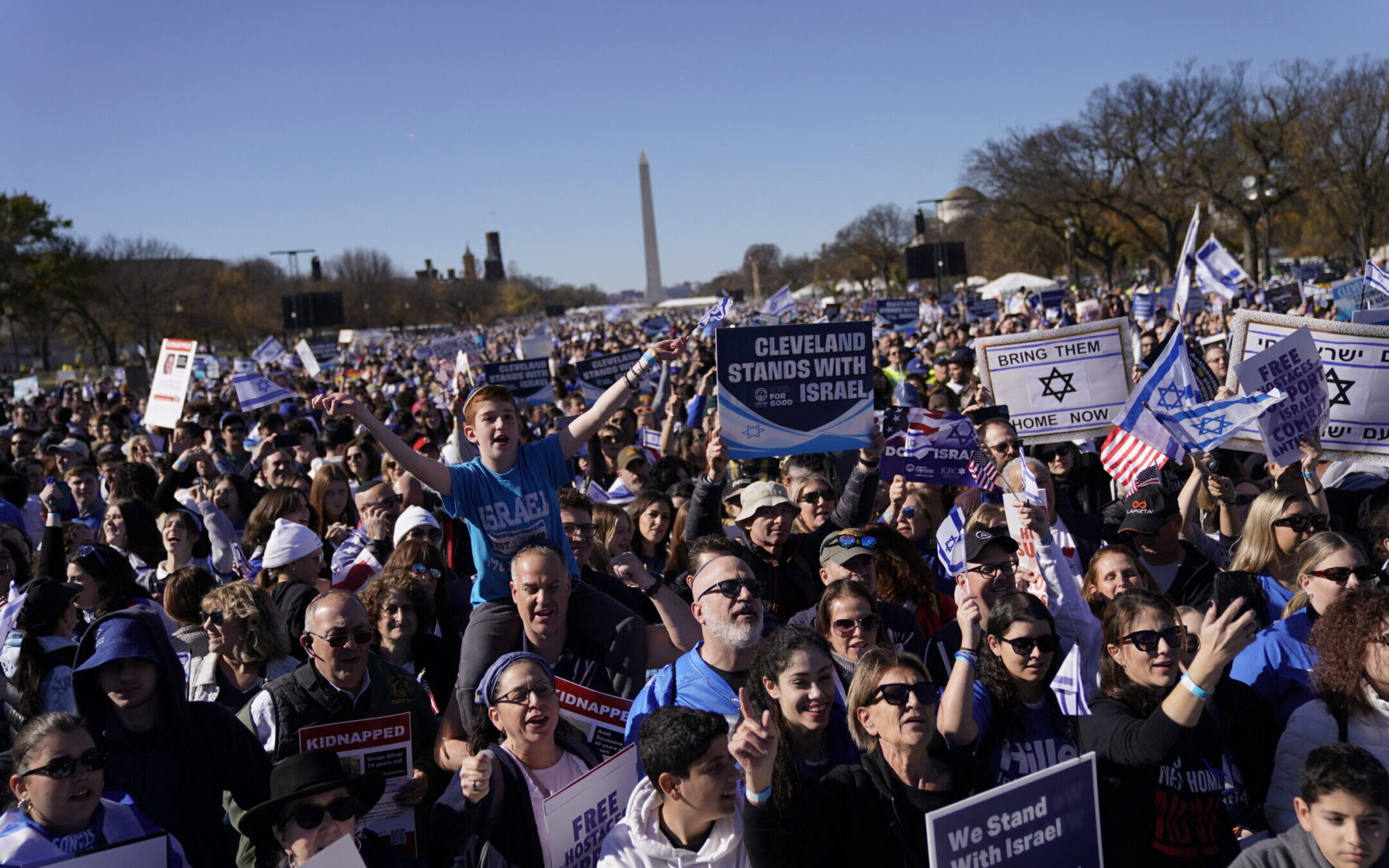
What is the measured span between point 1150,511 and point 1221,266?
1341cm

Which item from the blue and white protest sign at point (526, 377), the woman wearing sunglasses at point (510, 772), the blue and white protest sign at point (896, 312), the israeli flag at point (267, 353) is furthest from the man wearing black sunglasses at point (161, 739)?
the blue and white protest sign at point (896, 312)

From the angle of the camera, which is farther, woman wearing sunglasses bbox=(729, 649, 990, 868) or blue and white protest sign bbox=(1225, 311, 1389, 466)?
blue and white protest sign bbox=(1225, 311, 1389, 466)

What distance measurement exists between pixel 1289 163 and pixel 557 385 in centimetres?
3505

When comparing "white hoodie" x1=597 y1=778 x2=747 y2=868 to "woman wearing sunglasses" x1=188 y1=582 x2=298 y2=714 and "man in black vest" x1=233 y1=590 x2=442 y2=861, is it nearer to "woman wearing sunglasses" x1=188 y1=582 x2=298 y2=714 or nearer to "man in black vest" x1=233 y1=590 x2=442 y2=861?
"man in black vest" x1=233 y1=590 x2=442 y2=861

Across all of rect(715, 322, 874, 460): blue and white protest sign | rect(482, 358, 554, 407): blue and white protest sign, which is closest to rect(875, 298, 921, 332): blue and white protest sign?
rect(482, 358, 554, 407): blue and white protest sign

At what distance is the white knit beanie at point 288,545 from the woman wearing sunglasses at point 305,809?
247cm

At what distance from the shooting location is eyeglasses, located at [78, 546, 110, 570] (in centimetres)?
561

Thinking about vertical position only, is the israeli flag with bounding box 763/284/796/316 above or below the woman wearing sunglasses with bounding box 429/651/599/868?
above

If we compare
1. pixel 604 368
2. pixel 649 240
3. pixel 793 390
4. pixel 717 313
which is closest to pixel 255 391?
pixel 604 368

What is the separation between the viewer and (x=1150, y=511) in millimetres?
5895

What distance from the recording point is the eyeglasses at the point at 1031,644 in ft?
13.2

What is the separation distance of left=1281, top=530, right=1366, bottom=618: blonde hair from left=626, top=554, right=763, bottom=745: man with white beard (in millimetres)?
2318

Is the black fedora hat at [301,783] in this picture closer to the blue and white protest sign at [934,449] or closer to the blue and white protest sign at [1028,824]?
the blue and white protest sign at [1028,824]

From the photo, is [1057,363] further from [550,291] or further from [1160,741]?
[550,291]
